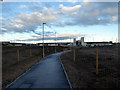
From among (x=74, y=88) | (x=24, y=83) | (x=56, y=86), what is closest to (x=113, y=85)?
(x=74, y=88)

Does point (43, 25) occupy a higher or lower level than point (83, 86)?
higher

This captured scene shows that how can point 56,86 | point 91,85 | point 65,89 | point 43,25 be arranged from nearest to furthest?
point 65,89
point 56,86
point 91,85
point 43,25

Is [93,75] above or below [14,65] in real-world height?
above

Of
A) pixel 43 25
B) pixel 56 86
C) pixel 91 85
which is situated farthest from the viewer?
pixel 43 25

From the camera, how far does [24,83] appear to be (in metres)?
7.05

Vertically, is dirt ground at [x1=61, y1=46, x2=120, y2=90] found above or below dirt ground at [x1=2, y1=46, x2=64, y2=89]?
above

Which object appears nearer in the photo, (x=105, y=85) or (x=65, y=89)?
(x=65, y=89)

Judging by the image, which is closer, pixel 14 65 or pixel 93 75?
pixel 93 75

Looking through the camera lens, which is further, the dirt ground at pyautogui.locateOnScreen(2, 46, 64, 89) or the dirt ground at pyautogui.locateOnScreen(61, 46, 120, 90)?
the dirt ground at pyautogui.locateOnScreen(2, 46, 64, 89)

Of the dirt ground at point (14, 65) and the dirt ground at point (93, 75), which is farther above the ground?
the dirt ground at point (93, 75)

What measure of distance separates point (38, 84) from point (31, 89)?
77cm

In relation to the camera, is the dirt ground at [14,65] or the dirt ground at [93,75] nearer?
the dirt ground at [93,75]

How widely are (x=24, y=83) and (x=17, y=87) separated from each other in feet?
2.18

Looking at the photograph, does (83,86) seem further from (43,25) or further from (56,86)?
(43,25)
